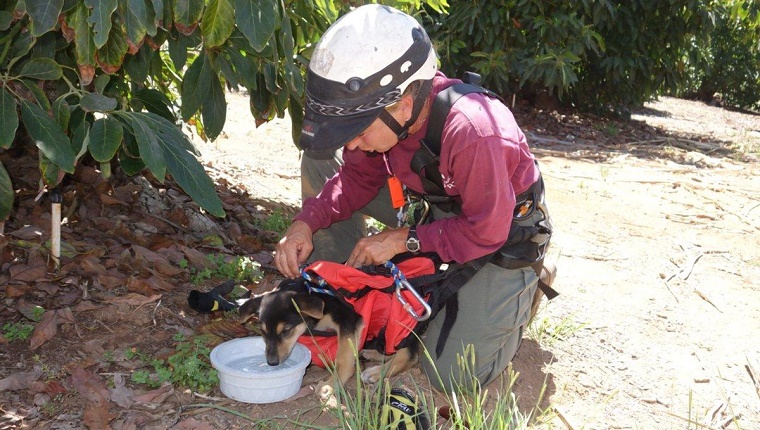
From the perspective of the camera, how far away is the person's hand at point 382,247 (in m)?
3.27

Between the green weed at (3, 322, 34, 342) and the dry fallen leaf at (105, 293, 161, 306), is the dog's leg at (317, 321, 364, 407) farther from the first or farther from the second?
the green weed at (3, 322, 34, 342)

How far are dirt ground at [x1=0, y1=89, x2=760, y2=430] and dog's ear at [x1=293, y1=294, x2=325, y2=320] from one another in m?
0.38

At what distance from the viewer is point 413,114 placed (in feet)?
10.0

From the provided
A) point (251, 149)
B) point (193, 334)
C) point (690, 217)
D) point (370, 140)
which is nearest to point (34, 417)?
point (193, 334)

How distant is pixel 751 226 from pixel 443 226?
4.30 metres

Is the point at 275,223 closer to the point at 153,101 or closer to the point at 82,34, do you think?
the point at 153,101

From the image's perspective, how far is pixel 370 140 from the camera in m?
3.06

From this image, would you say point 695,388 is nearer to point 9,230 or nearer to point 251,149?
point 9,230

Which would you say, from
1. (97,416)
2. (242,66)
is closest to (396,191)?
(242,66)

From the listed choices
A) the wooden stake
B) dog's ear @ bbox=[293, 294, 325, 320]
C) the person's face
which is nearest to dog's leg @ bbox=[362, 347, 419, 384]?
dog's ear @ bbox=[293, 294, 325, 320]

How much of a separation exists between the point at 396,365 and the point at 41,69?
6.47 ft

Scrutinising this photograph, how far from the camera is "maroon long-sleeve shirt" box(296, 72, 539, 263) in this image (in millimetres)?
Result: 2912

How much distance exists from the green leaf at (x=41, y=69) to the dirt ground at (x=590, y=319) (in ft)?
3.56

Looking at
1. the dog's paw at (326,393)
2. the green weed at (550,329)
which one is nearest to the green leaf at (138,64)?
the dog's paw at (326,393)
